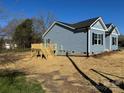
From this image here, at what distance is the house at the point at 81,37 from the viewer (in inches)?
1037

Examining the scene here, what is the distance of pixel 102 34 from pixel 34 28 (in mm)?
29278

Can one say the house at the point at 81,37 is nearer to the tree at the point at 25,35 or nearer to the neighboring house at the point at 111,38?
the neighboring house at the point at 111,38

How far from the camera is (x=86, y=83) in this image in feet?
35.6

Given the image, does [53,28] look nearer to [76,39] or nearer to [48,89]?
[76,39]

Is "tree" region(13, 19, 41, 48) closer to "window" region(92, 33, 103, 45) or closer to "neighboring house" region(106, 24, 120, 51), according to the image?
"neighboring house" region(106, 24, 120, 51)

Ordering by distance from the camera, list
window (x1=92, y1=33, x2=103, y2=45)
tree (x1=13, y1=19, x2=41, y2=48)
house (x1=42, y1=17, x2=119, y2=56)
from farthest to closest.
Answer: tree (x1=13, y1=19, x2=41, y2=48) < window (x1=92, y1=33, x2=103, y2=45) < house (x1=42, y1=17, x2=119, y2=56)

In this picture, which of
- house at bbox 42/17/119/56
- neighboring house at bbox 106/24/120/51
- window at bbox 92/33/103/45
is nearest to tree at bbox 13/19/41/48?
house at bbox 42/17/119/56

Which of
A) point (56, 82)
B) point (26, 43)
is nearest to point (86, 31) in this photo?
point (56, 82)


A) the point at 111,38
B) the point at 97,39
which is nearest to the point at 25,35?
the point at 111,38

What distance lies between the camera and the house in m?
26.3

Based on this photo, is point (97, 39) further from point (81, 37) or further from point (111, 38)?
point (111, 38)

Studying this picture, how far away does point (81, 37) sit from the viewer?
2698cm

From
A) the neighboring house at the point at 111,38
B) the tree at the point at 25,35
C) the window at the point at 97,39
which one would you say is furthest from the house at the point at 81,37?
the tree at the point at 25,35

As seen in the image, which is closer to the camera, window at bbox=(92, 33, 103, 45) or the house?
the house
